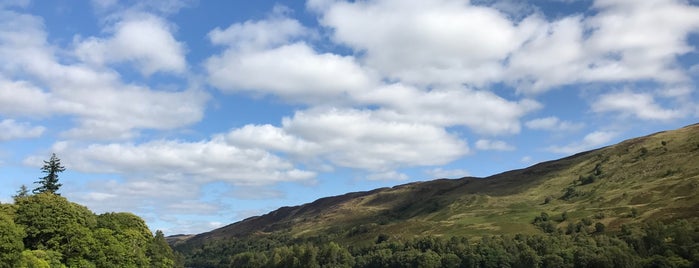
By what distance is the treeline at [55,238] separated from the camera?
9919 centimetres

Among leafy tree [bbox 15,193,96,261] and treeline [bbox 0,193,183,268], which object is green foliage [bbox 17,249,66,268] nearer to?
treeline [bbox 0,193,183,268]

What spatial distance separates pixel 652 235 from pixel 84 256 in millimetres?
155721

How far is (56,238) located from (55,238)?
19 cm

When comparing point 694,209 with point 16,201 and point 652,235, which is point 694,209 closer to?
point 652,235

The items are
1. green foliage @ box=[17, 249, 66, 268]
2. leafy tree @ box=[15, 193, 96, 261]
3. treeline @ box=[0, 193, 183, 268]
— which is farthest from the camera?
leafy tree @ box=[15, 193, 96, 261]

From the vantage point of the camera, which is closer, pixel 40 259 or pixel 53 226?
pixel 40 259

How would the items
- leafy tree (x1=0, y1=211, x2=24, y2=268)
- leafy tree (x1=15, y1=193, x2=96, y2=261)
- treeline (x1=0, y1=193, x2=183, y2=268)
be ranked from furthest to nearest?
leafy tree (x1=15, y1=193, x2=96, y2=261) < treeline (x1=0, y1=193, x2=183, y2=268) < leafy tree (x1=0, y1=211, x2=24, y2=268)

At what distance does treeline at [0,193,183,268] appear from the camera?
325 ft

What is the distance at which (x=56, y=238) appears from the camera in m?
114

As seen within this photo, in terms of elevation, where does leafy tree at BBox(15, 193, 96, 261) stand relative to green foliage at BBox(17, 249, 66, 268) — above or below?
above

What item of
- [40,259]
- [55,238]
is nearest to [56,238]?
[55,238]

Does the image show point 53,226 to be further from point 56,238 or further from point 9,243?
point 9,243

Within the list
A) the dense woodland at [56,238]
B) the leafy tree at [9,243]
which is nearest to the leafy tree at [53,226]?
the dense woodland at [56,238]

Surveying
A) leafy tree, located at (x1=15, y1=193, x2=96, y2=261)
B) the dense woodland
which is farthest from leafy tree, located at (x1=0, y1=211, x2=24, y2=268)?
leafy tree, located at (x1=15, y1=193, x2=96, y2=261)
